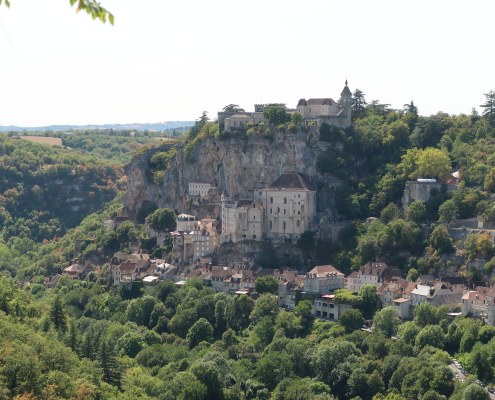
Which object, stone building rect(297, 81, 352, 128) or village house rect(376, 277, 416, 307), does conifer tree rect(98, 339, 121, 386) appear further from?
stone building rect(297, 81, 352, 128)

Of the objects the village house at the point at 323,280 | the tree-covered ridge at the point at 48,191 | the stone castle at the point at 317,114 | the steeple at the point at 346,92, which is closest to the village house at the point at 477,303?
the village house at the point at 323,280

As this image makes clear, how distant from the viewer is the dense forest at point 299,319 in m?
49.3

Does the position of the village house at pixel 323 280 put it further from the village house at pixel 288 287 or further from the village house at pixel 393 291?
the village house at pixel 393 291

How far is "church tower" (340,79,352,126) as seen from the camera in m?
79.0

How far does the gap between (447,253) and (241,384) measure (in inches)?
737

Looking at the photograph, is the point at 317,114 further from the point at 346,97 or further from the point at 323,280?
the point at 323,280

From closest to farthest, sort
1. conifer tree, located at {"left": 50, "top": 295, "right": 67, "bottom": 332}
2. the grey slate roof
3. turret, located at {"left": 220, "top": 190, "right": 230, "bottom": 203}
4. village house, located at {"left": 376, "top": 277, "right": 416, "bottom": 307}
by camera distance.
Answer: conifer tree, located at {"left": 50, "top": 295, "right": 67, "bottom": 332} → village house, located at {"left": 376, "top": 277, "right": 416, "bottom": 307} → the grey slate roof → turret, located at {"left": 220, "top": 190, "right": 230, "bottom": 203}

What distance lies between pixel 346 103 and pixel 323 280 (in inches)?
808

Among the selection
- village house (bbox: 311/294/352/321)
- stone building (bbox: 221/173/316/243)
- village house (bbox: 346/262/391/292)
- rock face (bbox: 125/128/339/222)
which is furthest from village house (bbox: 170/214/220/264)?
village house (bbox: 346/262/391/292)

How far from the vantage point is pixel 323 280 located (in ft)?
212

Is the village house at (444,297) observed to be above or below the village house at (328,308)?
above

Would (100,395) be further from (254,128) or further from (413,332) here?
(254,128)

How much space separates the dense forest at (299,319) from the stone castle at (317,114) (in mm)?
975

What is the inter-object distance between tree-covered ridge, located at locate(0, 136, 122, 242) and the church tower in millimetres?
39097
